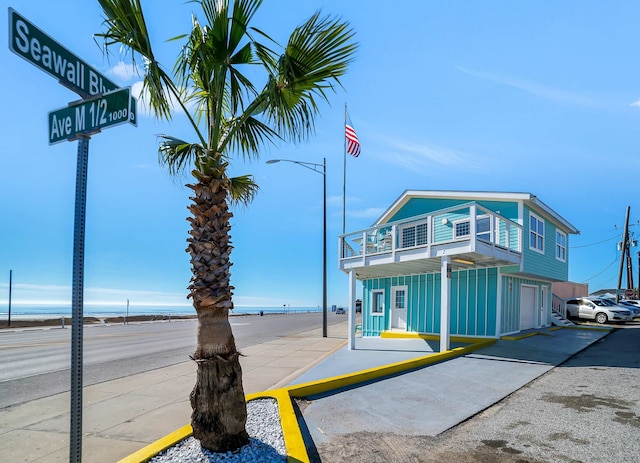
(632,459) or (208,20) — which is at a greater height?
(208,20)

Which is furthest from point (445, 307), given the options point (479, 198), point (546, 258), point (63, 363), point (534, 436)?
point (63, 363)

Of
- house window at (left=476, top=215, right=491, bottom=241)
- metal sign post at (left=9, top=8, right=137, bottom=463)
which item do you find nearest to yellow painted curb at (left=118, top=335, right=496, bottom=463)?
metal sign post at (left=9, top=8, right=137, bottom=463)

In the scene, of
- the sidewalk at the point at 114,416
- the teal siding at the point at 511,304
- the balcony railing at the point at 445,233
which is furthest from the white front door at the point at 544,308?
the sidewalk at the point at 114,416

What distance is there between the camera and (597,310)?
2530 centimetres

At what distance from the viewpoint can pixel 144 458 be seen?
4.34m

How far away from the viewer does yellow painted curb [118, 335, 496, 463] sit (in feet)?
14.8

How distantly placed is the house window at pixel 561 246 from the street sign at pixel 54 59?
2016cm

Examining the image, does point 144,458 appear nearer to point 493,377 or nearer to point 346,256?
point 493,377

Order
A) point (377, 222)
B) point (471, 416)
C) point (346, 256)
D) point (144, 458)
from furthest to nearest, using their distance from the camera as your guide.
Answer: point (377, 222), point (346, 256), point (471, 416), point (144, 458)

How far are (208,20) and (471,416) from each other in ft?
21.4

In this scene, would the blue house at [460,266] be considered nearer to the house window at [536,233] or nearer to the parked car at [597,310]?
the house window at [536,233]

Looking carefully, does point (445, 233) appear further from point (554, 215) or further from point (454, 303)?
point (554, 215)

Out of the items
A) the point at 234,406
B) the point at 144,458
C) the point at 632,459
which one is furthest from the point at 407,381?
the point at 144,458

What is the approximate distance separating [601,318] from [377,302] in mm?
15190
